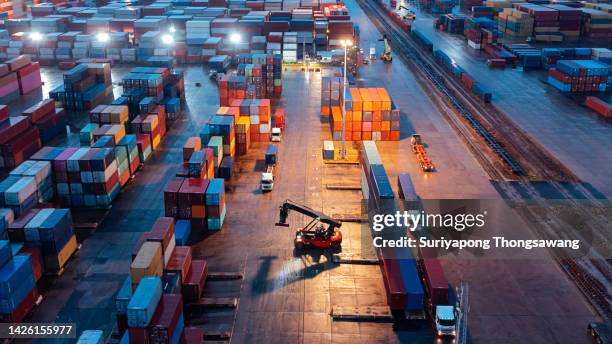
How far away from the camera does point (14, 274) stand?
34.1 metres

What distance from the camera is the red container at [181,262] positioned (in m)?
36.4

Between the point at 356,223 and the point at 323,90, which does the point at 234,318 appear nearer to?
the point at 356,223

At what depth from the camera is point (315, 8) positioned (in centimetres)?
16462

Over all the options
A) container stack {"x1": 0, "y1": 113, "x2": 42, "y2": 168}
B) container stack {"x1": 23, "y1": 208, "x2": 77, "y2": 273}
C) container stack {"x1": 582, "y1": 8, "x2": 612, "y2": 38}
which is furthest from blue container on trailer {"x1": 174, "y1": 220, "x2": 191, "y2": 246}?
container stack {"x1": 582, "y1": 8, "x2": 612, "y2": 38}

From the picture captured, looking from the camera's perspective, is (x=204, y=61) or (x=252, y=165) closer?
(x=252, y=165)

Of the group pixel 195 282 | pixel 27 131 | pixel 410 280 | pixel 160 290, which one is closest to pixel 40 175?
pixel 195 282

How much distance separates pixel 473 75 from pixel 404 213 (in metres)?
67.6

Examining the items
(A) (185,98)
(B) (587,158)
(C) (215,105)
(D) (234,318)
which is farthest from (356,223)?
(A) (185,98)

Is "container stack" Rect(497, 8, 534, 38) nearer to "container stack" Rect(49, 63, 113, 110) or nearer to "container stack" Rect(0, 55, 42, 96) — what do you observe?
"container stack" Rect(49, 63, 113, 110)

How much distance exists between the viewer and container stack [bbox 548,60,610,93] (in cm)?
8850

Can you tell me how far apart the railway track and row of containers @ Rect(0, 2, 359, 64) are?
3269 cm

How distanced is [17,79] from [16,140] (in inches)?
1295

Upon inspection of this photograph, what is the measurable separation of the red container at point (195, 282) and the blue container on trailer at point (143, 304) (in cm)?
654

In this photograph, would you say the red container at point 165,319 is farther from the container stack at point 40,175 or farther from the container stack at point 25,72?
the container stack at point 25,72
